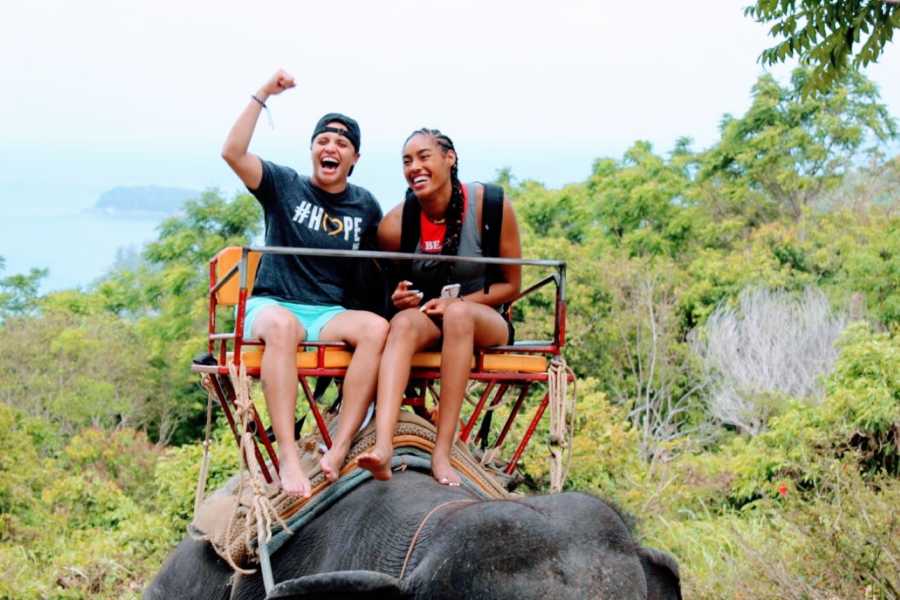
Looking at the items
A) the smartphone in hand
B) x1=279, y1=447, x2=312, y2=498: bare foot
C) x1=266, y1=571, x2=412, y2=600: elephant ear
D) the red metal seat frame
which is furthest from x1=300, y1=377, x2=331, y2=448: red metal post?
x1=266, y1=571, x2=412, y2=600: elephant ear

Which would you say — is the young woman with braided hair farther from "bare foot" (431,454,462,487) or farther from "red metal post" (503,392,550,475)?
"red metal post" (503,392,550,475)

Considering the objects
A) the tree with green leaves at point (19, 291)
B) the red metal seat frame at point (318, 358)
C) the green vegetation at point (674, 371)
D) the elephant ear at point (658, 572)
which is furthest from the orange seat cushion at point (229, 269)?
the tree with green leaves at point (19, 291)

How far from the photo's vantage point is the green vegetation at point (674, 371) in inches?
521

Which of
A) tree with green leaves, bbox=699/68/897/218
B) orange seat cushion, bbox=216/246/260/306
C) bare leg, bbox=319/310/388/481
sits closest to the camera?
bare leg, bbox=319/310/388/481

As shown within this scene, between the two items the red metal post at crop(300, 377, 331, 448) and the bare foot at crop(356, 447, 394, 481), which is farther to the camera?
the red metal post at crop(300, 377, 331, 448)

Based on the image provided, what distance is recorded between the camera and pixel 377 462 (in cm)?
508

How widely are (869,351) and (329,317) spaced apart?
10796mm

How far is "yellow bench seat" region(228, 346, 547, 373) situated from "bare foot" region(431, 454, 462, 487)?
42 centimetres

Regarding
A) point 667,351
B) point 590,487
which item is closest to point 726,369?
point 667,351

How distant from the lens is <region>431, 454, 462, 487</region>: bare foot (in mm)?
5414

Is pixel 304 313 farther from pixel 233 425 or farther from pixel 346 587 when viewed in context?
pixel 346 587

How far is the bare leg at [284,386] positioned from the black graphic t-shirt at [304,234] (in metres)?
0.61

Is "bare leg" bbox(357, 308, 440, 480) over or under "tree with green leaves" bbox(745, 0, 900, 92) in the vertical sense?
under

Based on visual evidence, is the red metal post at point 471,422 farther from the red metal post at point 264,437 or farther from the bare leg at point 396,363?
the red metal post at point 264,437
